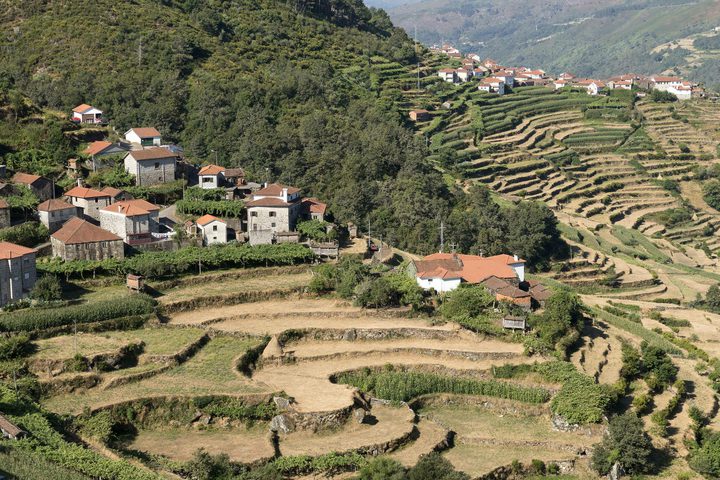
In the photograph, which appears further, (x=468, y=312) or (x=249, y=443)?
(x=468, y=312)

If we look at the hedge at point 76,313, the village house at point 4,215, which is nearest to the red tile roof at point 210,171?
the village house at point 4,215

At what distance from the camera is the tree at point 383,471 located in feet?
84.9

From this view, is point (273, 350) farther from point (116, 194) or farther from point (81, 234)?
point (116, 194)

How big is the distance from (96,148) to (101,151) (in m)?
0.44

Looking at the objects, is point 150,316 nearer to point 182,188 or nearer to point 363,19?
point 182,188

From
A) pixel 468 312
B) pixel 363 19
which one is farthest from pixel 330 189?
pixel 363 19

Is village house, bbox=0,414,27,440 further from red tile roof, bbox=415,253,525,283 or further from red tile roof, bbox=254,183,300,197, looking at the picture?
red tile roof, bbox=254,183,300,197

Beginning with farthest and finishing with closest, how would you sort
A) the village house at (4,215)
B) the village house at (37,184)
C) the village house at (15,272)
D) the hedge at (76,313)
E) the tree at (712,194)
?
the tree at (712,194) → the village house at (37,184) → the village house at (4,215) → the village house at (15,272) → the hedge at (76,313)

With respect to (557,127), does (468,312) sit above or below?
below

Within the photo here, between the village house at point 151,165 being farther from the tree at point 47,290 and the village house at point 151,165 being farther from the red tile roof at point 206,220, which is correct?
the tree at point 47,290

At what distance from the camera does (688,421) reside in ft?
112

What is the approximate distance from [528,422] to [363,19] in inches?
3106

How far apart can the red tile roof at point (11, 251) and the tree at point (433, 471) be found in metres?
17.8

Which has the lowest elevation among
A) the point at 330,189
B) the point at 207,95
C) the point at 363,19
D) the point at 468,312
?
Answer: the point at 468,312
